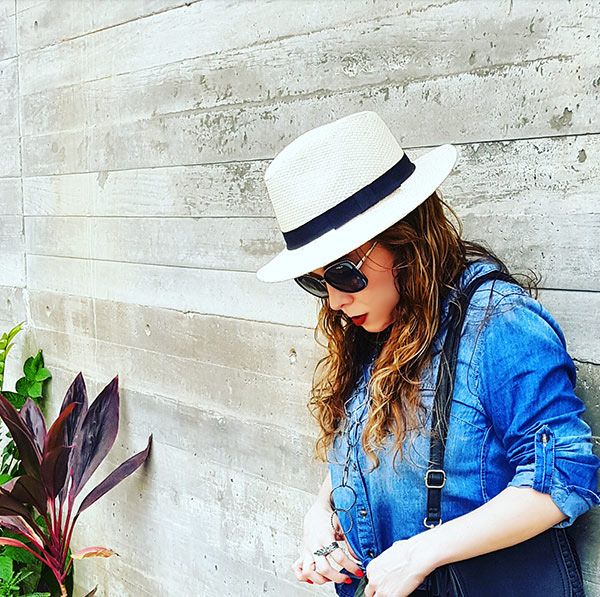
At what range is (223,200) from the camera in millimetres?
2652

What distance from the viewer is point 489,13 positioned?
6.25 ft

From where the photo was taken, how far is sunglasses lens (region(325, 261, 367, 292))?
5.25 feet

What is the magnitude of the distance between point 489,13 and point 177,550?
2042 mm

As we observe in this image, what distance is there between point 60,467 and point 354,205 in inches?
71.5

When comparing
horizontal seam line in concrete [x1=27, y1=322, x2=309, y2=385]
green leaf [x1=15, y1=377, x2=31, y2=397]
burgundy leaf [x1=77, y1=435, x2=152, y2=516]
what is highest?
horizontal seam line in concrete [x1=27, y1=322, x2=309, y2=385]

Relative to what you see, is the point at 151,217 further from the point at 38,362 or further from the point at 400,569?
the point at 400,569

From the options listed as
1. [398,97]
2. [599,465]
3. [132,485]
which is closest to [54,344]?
[132,485]

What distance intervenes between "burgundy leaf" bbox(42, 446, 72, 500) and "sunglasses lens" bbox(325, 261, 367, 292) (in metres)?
1.59

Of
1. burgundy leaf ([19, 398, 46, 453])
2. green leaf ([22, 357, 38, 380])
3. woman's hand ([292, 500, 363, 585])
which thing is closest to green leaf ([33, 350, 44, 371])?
green leaf ([22, 357, 38, 380])

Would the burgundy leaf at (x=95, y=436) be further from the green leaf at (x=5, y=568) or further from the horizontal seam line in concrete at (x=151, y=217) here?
the horizontal seam line in concrete at (x=151, y=217)

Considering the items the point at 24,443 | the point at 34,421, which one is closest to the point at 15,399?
the point at 34,421

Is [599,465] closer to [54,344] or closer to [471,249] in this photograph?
[471,249]

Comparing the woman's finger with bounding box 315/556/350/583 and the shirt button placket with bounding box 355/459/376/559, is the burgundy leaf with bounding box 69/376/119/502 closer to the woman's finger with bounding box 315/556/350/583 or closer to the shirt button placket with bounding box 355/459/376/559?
the woman's finger with bounding box 315/556/350/583

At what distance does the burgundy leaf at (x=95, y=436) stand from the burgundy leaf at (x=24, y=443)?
0.47ft
